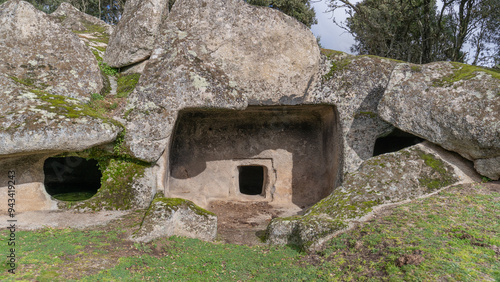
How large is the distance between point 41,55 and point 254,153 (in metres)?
5.77

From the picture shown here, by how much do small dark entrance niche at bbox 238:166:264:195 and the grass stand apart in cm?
667

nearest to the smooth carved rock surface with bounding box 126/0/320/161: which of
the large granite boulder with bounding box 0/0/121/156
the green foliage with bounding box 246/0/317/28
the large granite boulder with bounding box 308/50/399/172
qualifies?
the large granite boulder with bounding box 308/50/399/172

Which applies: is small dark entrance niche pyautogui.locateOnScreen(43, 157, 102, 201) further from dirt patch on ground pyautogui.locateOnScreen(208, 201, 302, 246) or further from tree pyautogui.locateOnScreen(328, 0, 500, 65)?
tree pyautogui.locateOnScreen(328, 0, 500, 65)

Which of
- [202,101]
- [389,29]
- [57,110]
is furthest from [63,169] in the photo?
[389,29]

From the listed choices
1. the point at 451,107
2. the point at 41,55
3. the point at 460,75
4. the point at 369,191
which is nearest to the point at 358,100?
the point at 451,107

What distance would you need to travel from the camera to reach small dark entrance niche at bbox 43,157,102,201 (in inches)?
395

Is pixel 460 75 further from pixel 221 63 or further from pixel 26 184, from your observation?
pixel 26 184

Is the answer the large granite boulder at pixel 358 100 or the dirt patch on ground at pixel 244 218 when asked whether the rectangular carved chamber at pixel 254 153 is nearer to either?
the dirt patch on ground at pixel 244 218

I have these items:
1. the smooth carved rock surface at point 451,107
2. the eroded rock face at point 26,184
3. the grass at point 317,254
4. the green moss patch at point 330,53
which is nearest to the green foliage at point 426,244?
the grass at point 317,254

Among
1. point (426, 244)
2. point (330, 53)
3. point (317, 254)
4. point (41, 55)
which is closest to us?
point (426, 244)

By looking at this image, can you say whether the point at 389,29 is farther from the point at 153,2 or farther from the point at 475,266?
the point at 475,266

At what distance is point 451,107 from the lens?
7.12 m

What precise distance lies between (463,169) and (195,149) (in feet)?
21.6

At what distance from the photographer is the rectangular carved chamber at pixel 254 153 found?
10062mm
